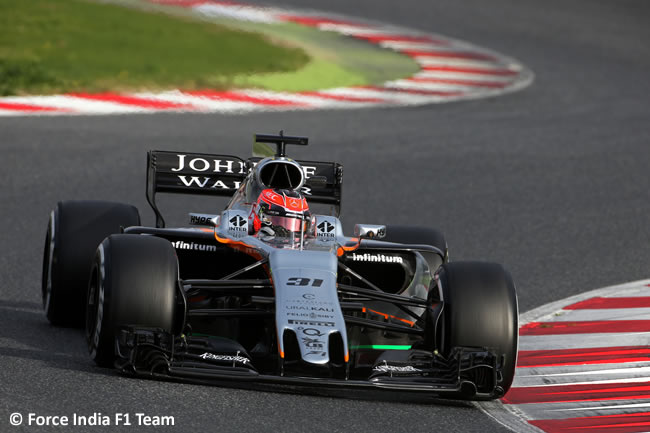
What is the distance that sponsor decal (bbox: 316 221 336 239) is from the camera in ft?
25.8

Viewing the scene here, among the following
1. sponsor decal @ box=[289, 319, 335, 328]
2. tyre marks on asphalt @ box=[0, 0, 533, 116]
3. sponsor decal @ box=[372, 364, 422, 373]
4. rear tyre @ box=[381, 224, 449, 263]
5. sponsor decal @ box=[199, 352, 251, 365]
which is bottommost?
sponsor decal @ box=[372, 364, 422, 373]

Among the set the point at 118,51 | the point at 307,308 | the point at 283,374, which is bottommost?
the point at 283,374

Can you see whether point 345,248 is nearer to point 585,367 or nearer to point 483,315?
point 483,315

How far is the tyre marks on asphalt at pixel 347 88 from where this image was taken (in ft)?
52.4

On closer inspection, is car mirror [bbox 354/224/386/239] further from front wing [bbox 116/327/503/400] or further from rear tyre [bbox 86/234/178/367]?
rear tyre [bbox 86/234/178/367]

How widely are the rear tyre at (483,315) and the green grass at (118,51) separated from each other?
10.0 m

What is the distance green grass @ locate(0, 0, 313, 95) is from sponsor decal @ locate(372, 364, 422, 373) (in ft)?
33.2

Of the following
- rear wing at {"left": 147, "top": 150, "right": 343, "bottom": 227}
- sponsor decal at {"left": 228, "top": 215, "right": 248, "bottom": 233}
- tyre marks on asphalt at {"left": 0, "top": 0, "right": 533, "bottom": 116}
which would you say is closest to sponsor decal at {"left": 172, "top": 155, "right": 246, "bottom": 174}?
rear wing at {"left": 147, "top": 150, "right": 343, "bottom": 227}

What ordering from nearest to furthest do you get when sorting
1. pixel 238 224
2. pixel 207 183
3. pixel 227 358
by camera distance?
pixel 227 358, pixel 238 224, pixel 207 183

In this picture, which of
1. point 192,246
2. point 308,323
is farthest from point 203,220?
point 308,323

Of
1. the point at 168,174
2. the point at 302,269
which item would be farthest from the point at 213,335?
the point at 168,174

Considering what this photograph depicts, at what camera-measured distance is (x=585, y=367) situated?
791 centimetres

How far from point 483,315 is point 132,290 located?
181 centimetres

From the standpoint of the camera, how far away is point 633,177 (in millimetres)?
14359
